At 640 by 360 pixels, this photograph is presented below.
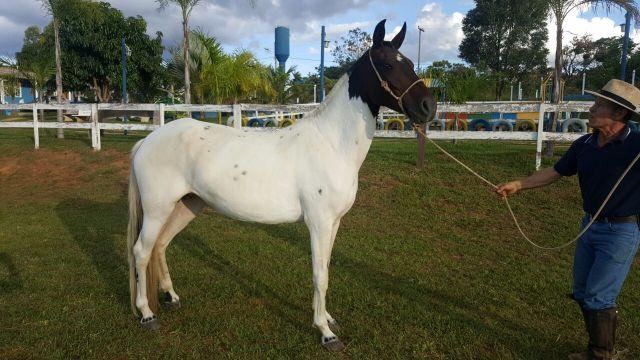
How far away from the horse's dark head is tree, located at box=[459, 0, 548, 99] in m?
32.2

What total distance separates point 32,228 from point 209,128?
4638 mm

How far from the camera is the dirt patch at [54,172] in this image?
29.6ft

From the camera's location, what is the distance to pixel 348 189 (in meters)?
3.25

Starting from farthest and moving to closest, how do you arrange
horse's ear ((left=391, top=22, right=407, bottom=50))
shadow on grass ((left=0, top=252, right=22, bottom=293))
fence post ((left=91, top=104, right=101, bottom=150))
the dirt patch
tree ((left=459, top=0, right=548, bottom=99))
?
tree ((left=459, top=0, right=548, bottom=99)), fence post ((left=91, top=104, right=101, bottom=150)), the dirt patch, shadow on grass ((left=0, top=252, right=22, bottom=293)), horse's ear ((left=391, top=22, right=407, bottom=50))

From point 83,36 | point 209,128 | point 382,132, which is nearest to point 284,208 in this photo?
point 209,128

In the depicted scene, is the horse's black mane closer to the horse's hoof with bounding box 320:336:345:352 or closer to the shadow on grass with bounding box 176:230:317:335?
the horse's hoof with bounding box 320:336:345:352

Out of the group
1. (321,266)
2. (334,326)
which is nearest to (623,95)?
(321,266)

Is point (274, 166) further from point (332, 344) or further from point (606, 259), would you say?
point (606, 259)

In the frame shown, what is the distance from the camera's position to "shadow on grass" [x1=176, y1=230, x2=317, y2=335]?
383cm

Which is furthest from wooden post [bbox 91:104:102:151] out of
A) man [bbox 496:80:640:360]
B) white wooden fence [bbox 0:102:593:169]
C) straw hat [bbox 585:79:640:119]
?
straw hat [bbox 585:79:640:119]

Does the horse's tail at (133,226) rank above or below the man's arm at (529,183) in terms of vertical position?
below

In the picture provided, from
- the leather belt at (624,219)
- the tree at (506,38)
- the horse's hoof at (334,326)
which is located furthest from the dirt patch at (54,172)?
the tree at (506,38)

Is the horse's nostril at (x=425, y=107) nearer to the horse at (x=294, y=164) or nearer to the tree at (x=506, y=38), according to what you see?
the horse at (x=294, y=164)

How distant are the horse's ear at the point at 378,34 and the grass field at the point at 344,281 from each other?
235 centimetres
